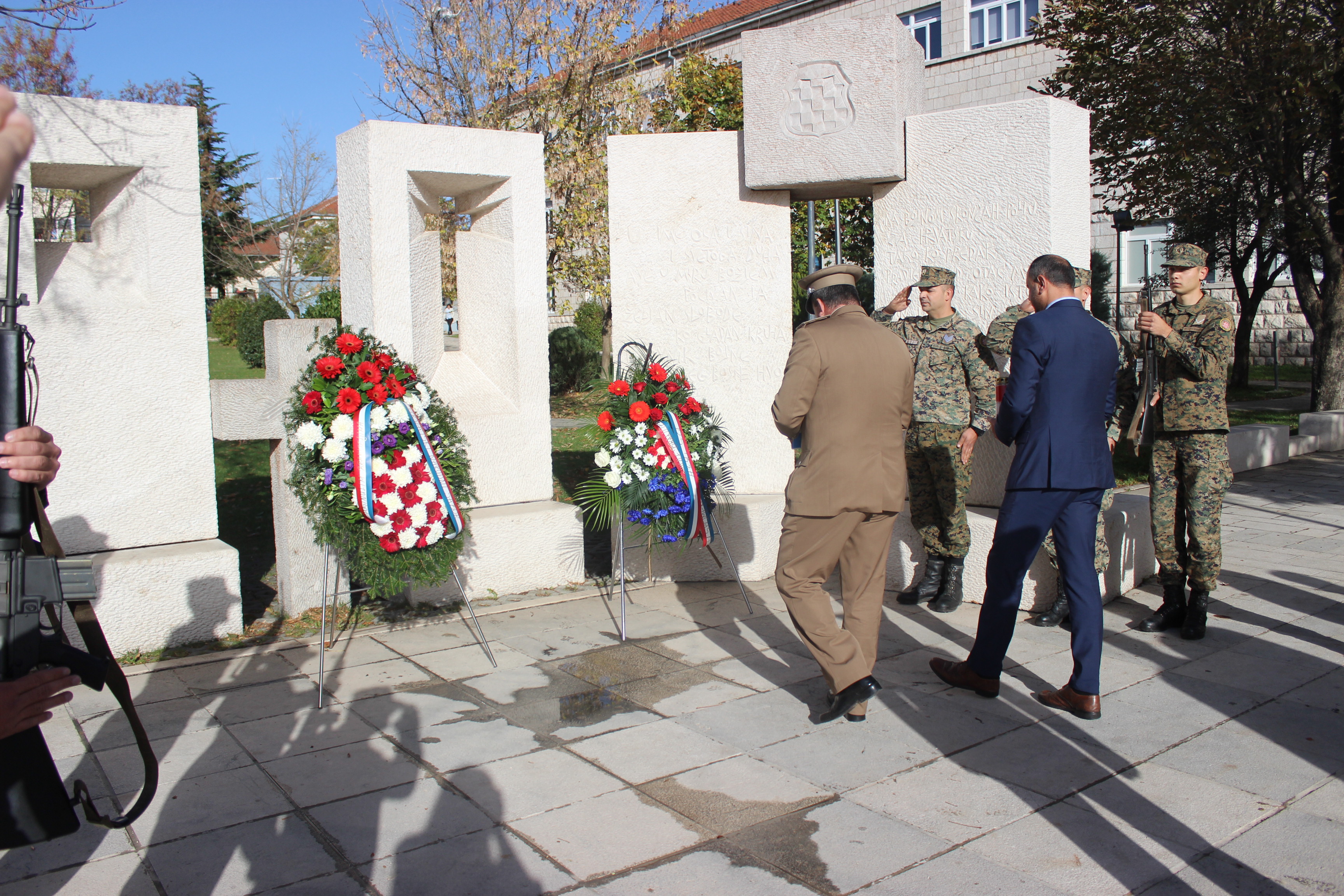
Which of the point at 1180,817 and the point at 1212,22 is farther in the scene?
the point at 1212,22

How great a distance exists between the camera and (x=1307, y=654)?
515 cm

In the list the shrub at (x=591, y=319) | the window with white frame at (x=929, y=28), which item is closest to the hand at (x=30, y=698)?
the shrub at (x=591, y=319)

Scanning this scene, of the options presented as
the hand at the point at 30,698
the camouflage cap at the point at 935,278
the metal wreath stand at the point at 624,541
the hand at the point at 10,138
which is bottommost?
the metal wreath stand at the point at 624,541

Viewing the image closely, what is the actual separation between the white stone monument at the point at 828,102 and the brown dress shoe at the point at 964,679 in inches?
131

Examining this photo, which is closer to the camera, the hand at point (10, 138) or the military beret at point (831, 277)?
the hand at point (10, 138)

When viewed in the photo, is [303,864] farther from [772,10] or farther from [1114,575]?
[772,10]

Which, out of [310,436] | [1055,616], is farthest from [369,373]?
[1055,616]

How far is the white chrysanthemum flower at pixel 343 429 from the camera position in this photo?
4922 millimetres

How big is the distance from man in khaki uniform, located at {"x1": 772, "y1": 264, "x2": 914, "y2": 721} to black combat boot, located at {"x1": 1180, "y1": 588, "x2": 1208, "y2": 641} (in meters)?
2.17

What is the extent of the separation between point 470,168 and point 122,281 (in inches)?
85.1

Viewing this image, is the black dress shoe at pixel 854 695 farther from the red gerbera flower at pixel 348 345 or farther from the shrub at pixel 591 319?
the shrub at pixel 591 319

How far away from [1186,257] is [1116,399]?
0.84 metres

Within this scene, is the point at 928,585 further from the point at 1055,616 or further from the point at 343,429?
the point at 343,429

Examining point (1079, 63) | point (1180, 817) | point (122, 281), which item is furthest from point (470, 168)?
point (1079, 63)
